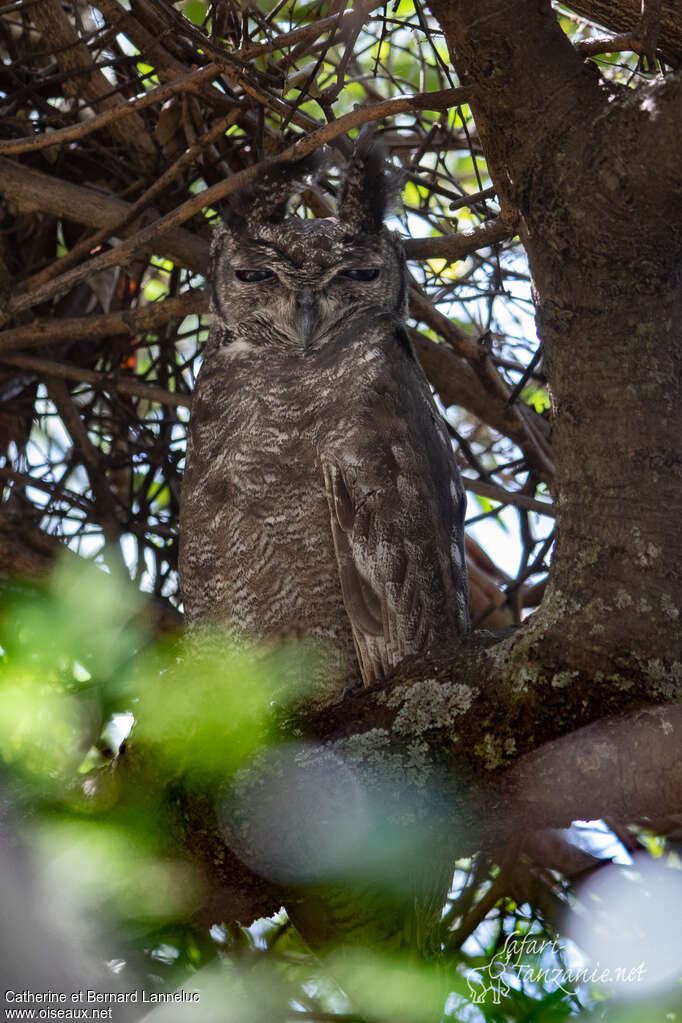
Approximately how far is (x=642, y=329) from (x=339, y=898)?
939mm

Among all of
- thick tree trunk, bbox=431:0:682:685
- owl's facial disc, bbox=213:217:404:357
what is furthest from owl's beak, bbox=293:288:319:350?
thick tree trunk, bbox=431:0:682:685

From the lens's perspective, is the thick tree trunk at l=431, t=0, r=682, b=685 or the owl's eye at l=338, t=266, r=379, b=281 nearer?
the thick tree trunk at l=431, t=0, r=682, b=685

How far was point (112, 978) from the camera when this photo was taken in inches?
55.8

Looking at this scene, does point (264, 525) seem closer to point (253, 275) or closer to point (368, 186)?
point (253, 275)

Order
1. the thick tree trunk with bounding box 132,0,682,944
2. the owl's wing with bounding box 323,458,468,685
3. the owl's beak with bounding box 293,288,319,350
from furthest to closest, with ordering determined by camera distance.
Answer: the owl's beak with bounding box 293,288,319,350 < the owl's wing with bounding box 323,458,468,685 < the thick tree trunk with bounding box 132,0,682,944

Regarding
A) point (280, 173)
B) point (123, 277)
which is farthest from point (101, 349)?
point (280, 173)

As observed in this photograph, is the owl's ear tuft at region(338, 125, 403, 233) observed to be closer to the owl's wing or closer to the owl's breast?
the owl's breast

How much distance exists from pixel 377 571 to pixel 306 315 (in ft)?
2.02

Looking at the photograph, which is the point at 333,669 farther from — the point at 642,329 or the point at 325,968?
the point at 642,329

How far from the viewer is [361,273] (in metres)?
2.39

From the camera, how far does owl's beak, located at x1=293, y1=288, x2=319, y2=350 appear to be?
230cm

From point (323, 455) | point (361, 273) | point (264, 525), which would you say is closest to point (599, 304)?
point (323, 455)

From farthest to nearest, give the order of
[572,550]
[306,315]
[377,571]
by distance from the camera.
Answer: [306,315] → [377,571] → [572,550]

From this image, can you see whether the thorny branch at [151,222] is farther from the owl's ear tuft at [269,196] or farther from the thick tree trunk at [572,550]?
the thick tree trunk at [572,550]
